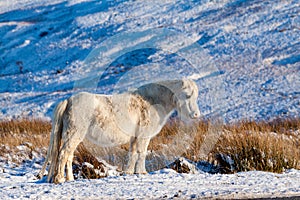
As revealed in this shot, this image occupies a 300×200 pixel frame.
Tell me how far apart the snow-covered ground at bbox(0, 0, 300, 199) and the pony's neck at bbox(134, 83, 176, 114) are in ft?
28.6

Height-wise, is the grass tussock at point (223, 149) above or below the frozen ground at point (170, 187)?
above

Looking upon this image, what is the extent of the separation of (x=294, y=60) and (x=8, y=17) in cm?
2278

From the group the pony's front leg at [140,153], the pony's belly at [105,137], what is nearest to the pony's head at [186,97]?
the pony's front leg at [140,153]

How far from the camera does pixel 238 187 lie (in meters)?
6.71

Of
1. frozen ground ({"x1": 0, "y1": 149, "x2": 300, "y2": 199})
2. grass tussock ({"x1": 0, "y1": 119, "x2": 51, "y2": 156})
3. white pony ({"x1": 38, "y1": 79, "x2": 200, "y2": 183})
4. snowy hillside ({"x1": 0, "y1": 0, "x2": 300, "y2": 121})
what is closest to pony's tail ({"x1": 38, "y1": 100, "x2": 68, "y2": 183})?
white pony ({"x1": 38, "y1": 79, "x2": 200, "y2": 183})

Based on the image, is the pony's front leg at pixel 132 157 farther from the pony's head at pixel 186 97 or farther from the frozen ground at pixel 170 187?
the pony's head at pixel 186 97

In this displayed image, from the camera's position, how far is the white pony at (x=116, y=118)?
26.1 feet

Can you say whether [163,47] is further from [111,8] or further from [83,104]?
[83,104]

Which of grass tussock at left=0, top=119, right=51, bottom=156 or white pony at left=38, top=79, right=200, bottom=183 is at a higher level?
grass tussock at left=0, top=119, right=51, bottom=156

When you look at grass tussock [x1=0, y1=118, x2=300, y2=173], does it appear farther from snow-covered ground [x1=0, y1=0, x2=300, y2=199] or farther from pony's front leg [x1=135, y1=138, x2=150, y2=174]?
snow-covered ground [x1=0, y1=0, x2=300, y2=199]

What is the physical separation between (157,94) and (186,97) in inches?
16.9

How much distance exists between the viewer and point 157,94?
28.1 feet

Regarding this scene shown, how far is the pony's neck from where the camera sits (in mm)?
8500

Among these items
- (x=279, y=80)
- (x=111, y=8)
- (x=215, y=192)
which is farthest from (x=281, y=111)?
(x=111, y=8)
